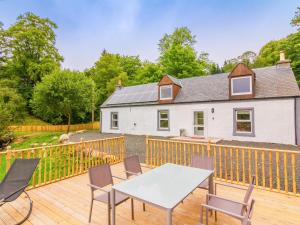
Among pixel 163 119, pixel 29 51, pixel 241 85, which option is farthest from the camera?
pixel 29 51

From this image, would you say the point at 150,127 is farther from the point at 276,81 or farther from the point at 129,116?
the point at 276,81

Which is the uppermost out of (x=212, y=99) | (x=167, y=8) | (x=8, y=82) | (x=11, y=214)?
(x=167, y=8)

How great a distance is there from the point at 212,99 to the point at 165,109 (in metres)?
3.71

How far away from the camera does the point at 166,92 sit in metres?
13.6

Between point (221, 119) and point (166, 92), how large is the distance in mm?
4751

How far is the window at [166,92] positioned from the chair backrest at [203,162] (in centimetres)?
991

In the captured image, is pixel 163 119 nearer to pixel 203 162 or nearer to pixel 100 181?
pixel 203 162

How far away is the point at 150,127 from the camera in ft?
46.4

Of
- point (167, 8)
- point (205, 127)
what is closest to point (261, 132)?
point (205, 127)

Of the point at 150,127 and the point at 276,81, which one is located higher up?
the point at 276,81

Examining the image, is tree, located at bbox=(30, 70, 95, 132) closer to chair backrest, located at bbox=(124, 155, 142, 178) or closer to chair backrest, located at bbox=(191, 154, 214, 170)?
chair backrest, located at bbox=(124, 155, 142, 178)

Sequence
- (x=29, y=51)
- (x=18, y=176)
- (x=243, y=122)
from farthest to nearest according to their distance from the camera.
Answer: (x=29, y=51), (x=243, y=122), (x=18, y=176)

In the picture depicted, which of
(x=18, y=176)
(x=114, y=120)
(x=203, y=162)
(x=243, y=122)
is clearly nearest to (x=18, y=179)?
(x=18, y=176)

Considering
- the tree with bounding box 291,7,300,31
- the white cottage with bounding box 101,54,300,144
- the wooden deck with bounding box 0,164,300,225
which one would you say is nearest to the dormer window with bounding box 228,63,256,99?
the white cottage with bounding box 101,54,300,144
